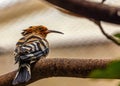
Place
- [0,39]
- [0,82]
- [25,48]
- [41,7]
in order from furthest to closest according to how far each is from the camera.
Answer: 1. [0,39]
2. [41,7]
3. [25,48]
4. [0,82]

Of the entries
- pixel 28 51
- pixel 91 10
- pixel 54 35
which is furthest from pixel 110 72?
pixel 54 35

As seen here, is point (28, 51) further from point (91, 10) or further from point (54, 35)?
point (54, 35)

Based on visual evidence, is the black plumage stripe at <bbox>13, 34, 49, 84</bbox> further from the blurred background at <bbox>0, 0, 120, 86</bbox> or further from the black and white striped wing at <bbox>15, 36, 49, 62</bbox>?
the blurred background at <bbox>0, 0, 120, 86</bbox>

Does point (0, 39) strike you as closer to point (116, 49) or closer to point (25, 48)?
point (116, 49)

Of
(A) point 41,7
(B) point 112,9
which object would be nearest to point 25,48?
(B) point 112,9

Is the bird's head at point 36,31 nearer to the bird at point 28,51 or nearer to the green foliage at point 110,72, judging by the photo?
the bird at point 28,51

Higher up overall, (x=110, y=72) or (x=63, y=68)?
(x=110, y=72)

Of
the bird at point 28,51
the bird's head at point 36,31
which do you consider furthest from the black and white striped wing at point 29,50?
the bird's head at point 36,31
